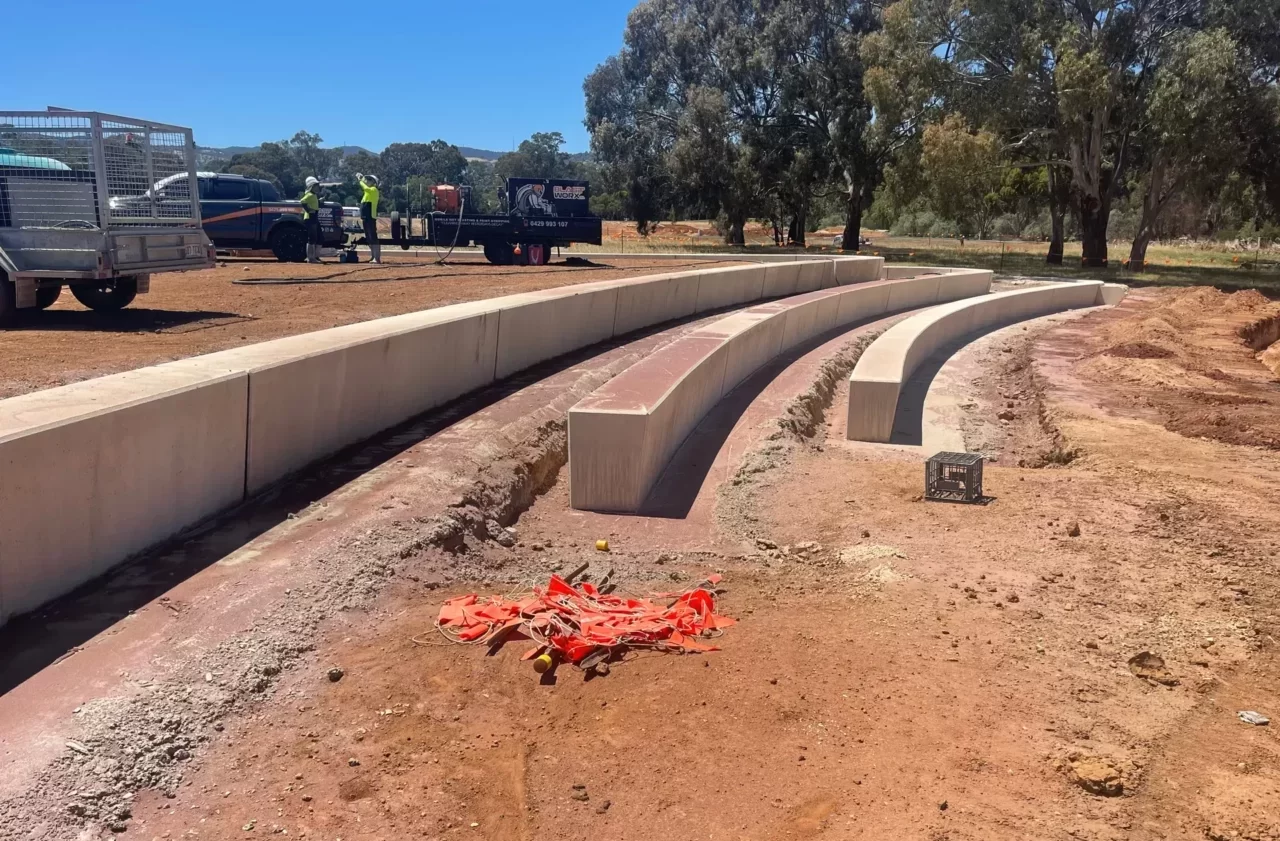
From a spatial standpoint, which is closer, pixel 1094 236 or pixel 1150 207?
pixel 1150 207

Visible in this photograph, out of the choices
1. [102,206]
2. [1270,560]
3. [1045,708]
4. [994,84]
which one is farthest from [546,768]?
[994,84]

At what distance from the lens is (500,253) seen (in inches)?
998

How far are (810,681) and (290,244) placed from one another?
70.0 feet

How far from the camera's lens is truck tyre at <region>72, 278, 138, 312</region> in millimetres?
12797

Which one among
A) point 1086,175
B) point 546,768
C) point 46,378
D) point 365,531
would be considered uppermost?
point 1086,175

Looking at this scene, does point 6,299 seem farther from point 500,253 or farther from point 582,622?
point 500,253

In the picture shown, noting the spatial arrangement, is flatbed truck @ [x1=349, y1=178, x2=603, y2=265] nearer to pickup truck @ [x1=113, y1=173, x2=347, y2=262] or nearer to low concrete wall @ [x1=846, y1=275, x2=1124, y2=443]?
pickup truck @ [x1=113, y1=173, x2=347, y2=262]

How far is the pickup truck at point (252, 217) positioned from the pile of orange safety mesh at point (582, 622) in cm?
1967

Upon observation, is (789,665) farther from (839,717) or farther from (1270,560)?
(1270,560)

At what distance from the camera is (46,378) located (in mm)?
8062

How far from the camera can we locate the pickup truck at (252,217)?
73.9 ft

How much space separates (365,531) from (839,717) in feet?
10.3

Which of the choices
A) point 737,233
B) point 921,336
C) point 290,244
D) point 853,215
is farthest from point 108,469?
point 737,233

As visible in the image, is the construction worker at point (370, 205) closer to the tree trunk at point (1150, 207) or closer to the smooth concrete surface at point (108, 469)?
the smooth concrete surface at point (108, 469)
